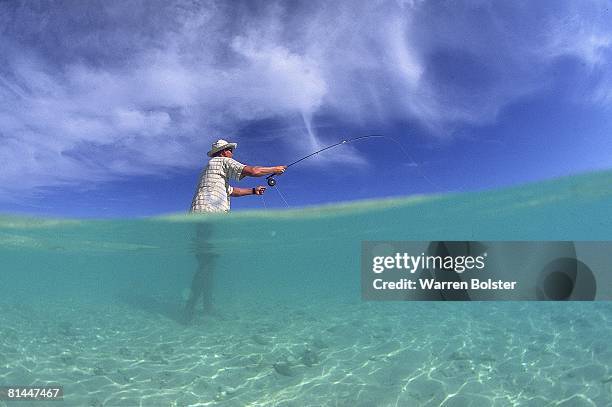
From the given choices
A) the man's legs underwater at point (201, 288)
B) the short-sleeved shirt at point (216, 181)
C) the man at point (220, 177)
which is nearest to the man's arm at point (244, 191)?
the man at point (220, 177)

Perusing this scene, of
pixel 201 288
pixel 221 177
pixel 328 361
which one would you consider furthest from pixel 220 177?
pixel 328 361

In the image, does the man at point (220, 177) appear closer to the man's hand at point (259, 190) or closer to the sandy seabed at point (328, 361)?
the man's hand at point (259, 190)

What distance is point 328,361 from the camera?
9.55 m

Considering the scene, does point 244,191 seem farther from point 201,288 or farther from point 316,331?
point 316,331

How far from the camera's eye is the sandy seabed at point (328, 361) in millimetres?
8010

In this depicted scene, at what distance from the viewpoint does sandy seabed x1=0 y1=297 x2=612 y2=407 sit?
26.3ft

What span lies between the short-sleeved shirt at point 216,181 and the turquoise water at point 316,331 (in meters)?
2.97

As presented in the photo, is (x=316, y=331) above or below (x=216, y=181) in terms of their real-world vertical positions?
below

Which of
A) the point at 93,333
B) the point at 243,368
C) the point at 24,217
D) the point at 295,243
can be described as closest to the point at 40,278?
the point at 24,217

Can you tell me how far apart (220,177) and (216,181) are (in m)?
0.11

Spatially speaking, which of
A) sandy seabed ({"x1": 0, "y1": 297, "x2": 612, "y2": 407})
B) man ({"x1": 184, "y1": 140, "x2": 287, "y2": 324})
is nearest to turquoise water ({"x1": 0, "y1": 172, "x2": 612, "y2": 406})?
sandy seabed ({"x1": 0, "y1": 297, "x2": 612, "y2": 407})

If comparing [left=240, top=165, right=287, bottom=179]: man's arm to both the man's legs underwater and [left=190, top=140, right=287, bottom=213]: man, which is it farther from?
the man's legs underwater

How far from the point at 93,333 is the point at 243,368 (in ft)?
19.9

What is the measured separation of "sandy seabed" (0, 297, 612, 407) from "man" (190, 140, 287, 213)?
11.3ft
